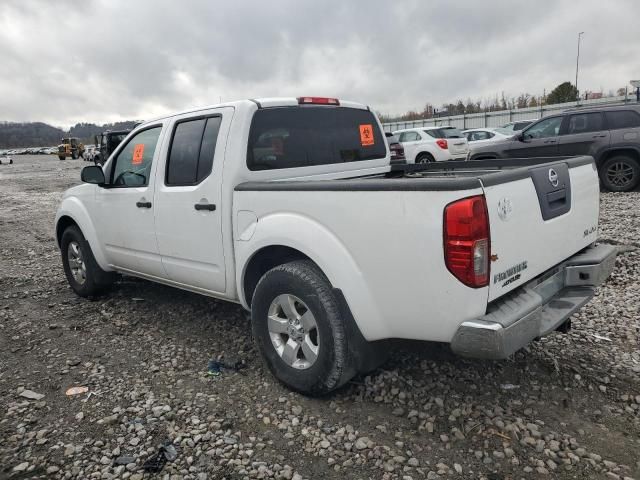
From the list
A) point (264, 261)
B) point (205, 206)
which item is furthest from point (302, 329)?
point (205, 206)

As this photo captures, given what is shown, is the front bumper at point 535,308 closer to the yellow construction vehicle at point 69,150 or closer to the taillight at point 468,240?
the taillight at point 468,240

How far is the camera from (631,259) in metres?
5.62

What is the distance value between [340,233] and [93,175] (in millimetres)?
2966

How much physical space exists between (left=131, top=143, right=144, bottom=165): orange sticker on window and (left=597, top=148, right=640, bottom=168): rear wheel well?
9.03 m

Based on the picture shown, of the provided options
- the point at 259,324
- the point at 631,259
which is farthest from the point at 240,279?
the point at 631,259

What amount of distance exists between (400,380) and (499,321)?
1.08 meters

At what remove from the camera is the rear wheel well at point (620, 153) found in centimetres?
966

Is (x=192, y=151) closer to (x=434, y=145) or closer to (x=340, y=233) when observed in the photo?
(x=340, y=233)

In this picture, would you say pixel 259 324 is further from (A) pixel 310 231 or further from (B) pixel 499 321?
(B) pixel 499 321

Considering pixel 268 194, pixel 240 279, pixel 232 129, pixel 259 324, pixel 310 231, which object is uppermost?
pixel 232 129

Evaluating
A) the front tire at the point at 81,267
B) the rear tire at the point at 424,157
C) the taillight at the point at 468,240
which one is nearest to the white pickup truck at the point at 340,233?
the taillight at the point at 468,240

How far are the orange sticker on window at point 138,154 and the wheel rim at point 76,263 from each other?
1.46 metres

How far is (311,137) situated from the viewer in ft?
13.2

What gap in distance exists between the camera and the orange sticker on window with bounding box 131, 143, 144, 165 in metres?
4.50
